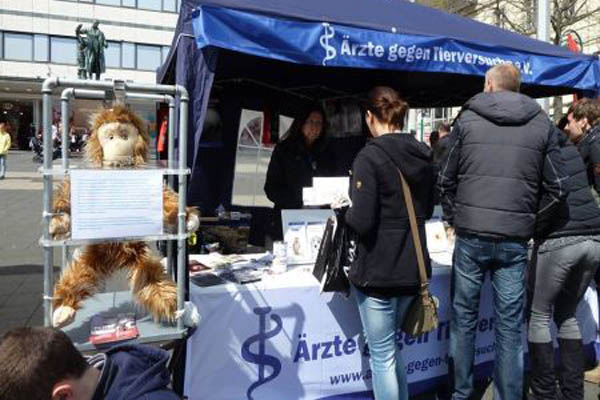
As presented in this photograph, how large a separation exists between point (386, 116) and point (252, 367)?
1.48 m

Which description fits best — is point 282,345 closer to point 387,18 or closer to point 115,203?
point 115,203

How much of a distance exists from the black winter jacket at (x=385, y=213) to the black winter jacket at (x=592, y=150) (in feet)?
4.73

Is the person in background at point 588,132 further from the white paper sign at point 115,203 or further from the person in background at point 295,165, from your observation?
the white paper sign at point 115,203

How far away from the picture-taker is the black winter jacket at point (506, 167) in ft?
8.96

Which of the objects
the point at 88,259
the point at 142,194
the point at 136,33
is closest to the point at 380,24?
the point at 142,194

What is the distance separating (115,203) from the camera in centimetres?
206

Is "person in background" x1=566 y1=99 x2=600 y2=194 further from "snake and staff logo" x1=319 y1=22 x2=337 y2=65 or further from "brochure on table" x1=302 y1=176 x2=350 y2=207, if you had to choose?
"snake and staff logo" x1=319 y1=22 x2=337 y2=65

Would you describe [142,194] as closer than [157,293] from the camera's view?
Yes

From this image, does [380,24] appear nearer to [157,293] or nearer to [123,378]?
[157,293]

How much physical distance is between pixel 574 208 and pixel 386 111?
1.22 metres

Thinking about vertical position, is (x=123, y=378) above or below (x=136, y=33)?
below

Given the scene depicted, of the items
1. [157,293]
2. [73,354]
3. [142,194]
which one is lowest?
[157,293]

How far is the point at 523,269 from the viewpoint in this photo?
287 cm

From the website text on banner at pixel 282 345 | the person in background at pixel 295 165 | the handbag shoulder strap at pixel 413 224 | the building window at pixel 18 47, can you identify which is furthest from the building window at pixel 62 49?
the handbag shoulder strap at pixel 413 224
